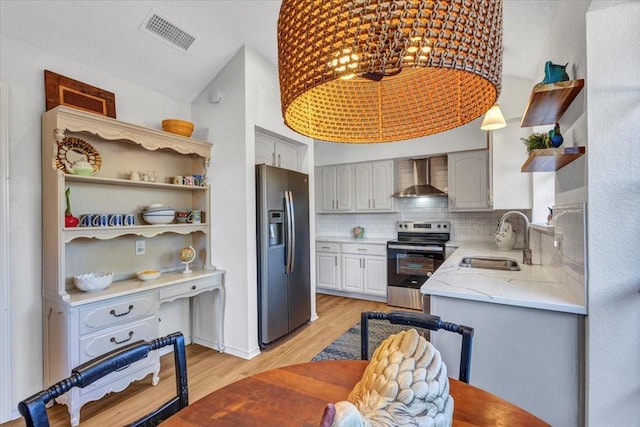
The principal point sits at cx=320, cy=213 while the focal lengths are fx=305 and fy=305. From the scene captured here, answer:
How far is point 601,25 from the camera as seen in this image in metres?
1.36

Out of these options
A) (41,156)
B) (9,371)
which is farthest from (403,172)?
(9,371)

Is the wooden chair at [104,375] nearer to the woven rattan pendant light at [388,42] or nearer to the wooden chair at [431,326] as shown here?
the wooden chair at [431,326]

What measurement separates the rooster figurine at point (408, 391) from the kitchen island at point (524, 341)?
3.62 ft

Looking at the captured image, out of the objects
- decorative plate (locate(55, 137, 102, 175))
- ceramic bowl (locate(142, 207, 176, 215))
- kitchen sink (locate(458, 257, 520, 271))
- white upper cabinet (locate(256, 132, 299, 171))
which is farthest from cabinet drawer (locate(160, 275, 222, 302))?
kitchen sink (locate(458, 257, 520, 271))

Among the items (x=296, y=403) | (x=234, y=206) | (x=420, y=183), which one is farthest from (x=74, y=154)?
(x=420, y=183)

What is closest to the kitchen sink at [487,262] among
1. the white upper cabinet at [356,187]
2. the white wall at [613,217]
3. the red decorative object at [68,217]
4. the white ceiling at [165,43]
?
the white wall at [613,217]

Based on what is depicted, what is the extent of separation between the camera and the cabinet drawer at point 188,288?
2471 millimetres

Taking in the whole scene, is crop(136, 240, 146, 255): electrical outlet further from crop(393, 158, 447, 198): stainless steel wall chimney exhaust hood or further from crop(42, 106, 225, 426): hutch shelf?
crop(393, 158, 447, 198): stainless steel wall chimney exhaust hood

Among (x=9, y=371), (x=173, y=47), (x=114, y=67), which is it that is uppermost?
(x=173, y=47)

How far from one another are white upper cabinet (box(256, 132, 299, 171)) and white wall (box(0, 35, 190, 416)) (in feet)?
5.54

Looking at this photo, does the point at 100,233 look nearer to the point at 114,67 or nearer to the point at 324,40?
the point at 114,67

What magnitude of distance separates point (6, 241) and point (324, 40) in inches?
98.9

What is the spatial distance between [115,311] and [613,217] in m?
2.92

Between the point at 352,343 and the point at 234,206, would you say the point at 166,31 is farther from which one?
the point at 352,343
